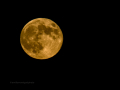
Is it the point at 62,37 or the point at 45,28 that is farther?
the point at 62,37

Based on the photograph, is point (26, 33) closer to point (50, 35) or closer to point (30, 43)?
point (30, 43)

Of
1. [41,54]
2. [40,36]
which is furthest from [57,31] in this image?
[41,54]

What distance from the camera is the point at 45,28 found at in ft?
16.9

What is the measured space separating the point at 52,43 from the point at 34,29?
821 mm

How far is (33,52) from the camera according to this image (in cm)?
527

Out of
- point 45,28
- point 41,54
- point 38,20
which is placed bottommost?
point 41,54

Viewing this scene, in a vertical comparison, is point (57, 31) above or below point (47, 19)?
below

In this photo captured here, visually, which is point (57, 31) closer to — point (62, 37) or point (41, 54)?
point (62, 37)

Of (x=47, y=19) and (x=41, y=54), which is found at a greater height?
(x=47, y=19)

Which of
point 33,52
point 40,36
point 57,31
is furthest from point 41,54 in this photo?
point 57,31

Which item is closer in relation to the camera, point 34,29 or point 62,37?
point 34,29

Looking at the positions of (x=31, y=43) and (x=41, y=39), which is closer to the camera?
(x=41, y=39)

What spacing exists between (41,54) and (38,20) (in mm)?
1282

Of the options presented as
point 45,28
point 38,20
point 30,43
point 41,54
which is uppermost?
point 38,20
